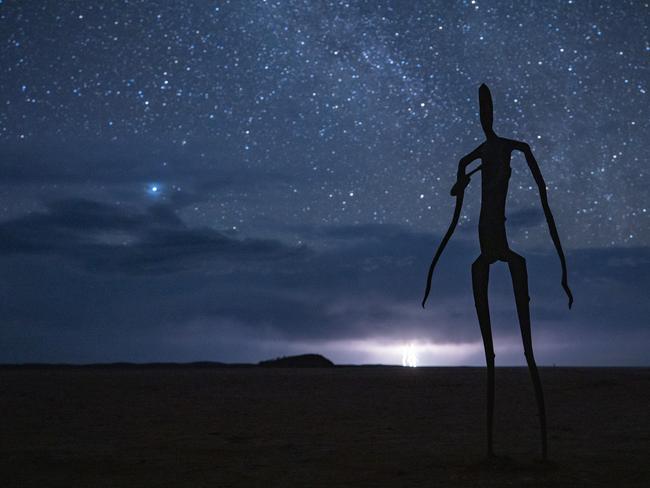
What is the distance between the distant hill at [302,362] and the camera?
5125cm

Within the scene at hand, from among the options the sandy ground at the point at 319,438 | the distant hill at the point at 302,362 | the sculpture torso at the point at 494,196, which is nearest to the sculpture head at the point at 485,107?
the sculpture torso at the point at 494,196

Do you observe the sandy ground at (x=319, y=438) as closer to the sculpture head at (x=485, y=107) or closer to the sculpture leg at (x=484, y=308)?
the sculpture leg at (x=484, y=308)

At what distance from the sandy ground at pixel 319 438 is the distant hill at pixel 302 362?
30684mm

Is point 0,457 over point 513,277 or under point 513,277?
under

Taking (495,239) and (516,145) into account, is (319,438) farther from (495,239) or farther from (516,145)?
(516,145)

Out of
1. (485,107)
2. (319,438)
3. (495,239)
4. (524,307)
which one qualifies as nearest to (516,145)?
(485,107)

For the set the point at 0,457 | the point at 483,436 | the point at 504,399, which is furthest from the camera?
the point at 504,399

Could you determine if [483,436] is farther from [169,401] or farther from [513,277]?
[169,401]

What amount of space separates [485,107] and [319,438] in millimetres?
6052

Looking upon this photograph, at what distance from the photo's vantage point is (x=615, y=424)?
12.2m

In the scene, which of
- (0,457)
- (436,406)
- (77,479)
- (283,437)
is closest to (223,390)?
(436,406)

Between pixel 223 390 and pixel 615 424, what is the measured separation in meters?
13.0

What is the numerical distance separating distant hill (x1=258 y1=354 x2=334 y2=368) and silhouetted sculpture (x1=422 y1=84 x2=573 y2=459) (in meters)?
44.2

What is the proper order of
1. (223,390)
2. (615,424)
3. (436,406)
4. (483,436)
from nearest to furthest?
(483,436)
(615,424)
(436,406)
(223,390)
